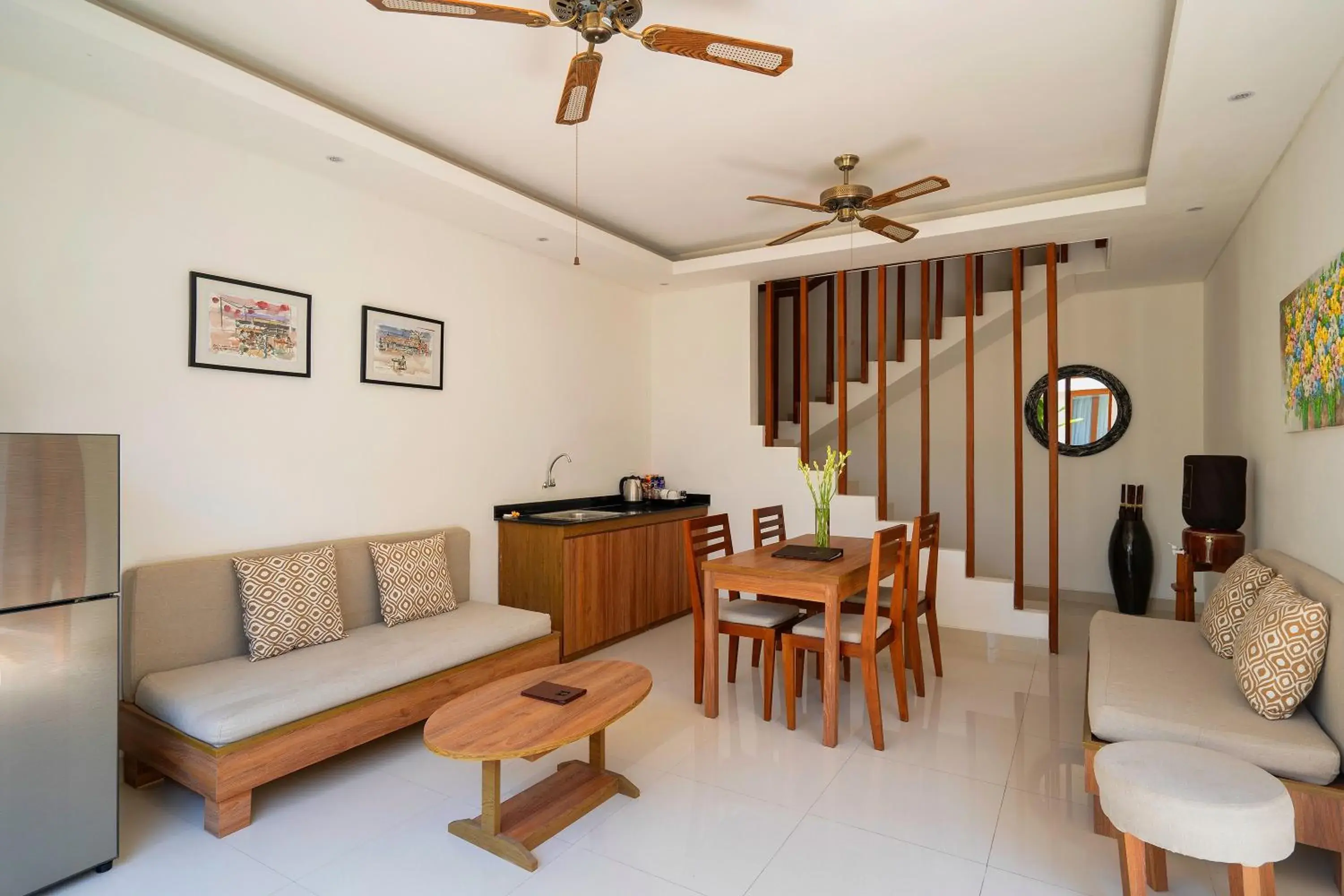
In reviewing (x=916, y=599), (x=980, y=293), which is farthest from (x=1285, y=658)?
(x=980, y=293)

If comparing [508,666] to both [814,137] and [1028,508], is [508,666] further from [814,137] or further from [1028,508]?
[1028,508]

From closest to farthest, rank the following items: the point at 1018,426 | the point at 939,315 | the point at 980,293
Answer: the point at 1018,426 < the point at 980,293 < the point at 939,315

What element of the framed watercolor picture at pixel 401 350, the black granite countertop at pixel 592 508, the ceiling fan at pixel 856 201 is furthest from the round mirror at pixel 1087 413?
the framed watercolor picture at pixel 401 350

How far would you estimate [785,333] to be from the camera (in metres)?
6.80

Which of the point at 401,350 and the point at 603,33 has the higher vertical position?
the point at 603,33

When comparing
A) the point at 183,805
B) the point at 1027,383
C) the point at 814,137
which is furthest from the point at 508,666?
the point at 1027,383

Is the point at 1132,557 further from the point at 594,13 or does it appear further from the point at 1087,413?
the point at 594,13

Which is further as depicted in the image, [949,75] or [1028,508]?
[1028,508]

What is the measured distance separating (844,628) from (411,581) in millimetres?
2112

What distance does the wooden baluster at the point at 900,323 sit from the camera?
568 cm

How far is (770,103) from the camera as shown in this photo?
10.1 feet

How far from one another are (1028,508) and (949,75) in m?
4.27

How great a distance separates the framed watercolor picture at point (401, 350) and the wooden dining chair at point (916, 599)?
8.69ft

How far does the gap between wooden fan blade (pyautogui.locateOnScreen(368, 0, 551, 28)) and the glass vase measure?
2.57 metres
